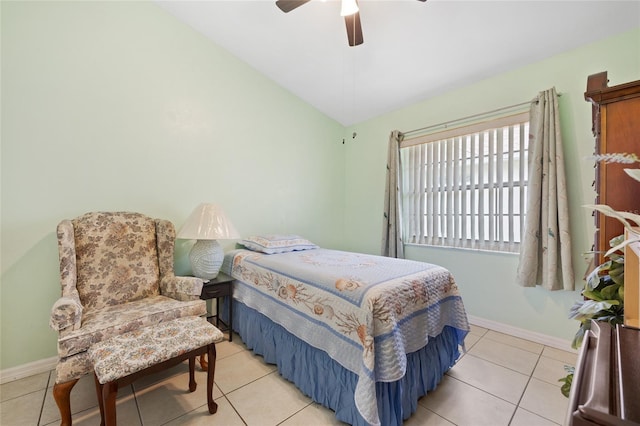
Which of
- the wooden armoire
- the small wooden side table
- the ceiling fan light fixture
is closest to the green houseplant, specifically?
the wooden armoire

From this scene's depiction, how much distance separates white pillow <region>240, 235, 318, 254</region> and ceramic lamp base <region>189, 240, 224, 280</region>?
16.4 inches

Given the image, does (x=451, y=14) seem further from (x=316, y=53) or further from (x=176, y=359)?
(x=176, y=359)

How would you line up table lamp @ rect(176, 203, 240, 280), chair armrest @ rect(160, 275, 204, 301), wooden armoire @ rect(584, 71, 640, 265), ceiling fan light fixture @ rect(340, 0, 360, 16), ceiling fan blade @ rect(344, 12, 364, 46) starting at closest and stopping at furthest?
wooden armoire @ rect(584, 71, 640, 265)
ceiling fan light fixture @ rect(340, 0, 360, 16)
ceiling fan blade @ rect(344, 12, 364, 46)
chair armrest @ rect(160, 275, 204, 301)
table lamp @ rect(176, 203, 240, 280)

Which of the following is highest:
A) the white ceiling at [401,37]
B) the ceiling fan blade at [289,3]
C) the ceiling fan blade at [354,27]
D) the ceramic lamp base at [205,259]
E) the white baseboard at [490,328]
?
the white ceiling at [401,37]

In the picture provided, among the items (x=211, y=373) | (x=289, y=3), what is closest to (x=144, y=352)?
(x=211, y=373)

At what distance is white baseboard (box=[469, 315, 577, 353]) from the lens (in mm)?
2199

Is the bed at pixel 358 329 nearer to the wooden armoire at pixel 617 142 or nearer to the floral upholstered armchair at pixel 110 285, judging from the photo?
the floral upholstered armchair at pixel 110 285

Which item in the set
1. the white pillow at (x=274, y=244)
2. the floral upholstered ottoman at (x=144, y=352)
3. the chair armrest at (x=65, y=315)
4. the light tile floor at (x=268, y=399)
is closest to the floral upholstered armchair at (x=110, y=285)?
the chair armrest at (x=65, y=315)

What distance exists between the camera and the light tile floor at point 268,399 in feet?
4.75

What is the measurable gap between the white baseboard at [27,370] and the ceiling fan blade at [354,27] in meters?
3.31

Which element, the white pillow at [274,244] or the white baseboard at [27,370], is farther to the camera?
the white pillow at [274,244]

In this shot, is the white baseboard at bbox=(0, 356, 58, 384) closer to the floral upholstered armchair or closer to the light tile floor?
the light tile floor

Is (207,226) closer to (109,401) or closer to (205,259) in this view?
(205,259)

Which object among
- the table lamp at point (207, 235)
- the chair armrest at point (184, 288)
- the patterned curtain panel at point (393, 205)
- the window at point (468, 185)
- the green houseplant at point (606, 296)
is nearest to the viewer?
the green houseplant at point (606, 296)
